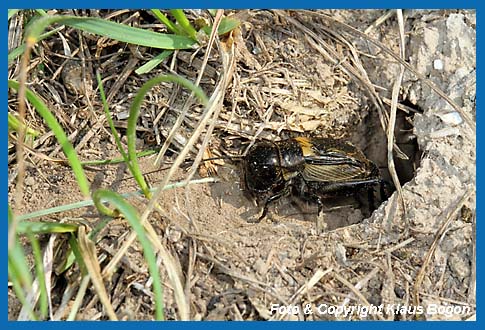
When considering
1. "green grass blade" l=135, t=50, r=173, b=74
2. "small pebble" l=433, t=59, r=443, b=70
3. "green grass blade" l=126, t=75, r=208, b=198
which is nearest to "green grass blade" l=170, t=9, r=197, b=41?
"green grass blade" l=135, t=50, r=173, b=74

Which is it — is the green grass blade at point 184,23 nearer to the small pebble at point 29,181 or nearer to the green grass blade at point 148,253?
the small pebble at point 29,181

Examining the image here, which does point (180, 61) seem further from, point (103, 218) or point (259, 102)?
point (103, 218)

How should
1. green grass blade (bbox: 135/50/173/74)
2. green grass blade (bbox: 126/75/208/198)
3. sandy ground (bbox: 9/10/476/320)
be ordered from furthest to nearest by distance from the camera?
green grass blade (bbox: 135/50/173/74) → sandy ground (bbox: 9/10/476/320) → green grass blade (bbox: 126/75/208/198)

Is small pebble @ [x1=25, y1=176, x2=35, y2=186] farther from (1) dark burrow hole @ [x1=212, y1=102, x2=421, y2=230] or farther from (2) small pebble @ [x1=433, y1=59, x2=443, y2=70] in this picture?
(2) small pebble @ [x1=433, y1=59, x2=443, y2=70]

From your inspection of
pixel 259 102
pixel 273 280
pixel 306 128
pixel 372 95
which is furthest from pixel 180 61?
pixel 273 280

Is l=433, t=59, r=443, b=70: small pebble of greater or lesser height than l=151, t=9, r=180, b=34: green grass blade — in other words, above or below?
below

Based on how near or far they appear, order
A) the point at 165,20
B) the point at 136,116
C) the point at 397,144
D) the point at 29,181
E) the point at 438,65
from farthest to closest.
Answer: the point at 397,144 → the point at 438,65 → the point at 165,20 → the point at 29,181 → the point at 136,116

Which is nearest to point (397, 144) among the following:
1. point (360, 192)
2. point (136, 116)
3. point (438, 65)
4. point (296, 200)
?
point (360, 192)

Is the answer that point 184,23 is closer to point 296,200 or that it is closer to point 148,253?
point 296,200
